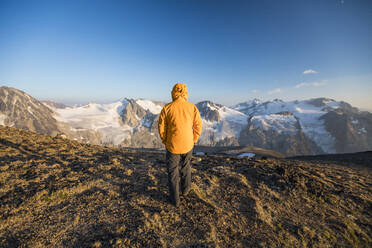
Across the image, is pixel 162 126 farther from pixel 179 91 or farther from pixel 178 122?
pixel 179 91

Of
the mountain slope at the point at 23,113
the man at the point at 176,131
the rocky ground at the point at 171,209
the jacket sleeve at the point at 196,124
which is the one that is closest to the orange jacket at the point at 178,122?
the man at the point at 176,131

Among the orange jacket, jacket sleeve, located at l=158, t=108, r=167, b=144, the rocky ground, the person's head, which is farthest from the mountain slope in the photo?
the person's head

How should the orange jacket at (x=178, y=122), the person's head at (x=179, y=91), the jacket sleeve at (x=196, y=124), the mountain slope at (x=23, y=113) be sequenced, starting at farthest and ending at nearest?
the mountain slope at (x=23, y=113) < the jacket sleeve at (x=196, y=124) < the person's head at (x=179, y=91) < the orange jacket at (x=178, y=122)

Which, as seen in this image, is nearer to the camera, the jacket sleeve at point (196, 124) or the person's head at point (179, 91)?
the person's head at point (179, 91)

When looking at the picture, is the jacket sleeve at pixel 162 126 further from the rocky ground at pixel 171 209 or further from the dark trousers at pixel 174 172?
the rocky ground at pixel 171 209

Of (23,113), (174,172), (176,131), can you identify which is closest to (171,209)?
(174,172)

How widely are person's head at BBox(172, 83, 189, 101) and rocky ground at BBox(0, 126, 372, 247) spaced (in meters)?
3.35

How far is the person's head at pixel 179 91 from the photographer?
456cm

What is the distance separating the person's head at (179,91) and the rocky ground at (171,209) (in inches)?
132

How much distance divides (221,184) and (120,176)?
4.38 metres

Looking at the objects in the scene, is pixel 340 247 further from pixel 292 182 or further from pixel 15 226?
pixel 15 226

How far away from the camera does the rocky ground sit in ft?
11.8

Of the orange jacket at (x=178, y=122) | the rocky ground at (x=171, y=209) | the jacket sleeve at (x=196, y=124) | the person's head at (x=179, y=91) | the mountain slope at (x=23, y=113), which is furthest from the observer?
the mountain slope at (x=23, y=113)

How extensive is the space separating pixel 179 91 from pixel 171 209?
140 inches
